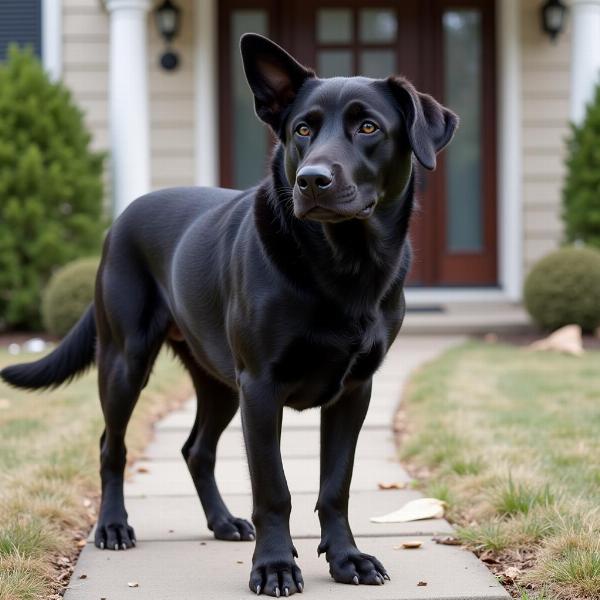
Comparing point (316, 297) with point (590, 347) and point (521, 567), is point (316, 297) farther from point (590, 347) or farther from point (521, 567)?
point (590, 347)

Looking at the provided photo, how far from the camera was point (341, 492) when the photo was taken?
10.6 ft

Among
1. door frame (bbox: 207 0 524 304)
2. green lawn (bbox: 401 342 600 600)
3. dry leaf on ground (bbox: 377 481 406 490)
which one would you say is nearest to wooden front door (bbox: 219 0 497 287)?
door frame (bbox: 207 0 524 304)

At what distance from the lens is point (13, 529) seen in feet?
11.1

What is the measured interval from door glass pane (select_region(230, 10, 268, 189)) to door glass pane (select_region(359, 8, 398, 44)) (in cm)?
100

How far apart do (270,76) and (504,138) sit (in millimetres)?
8347

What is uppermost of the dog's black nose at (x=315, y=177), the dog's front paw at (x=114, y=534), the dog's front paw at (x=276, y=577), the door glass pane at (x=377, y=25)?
the door glass pane at (x=377, y=25)

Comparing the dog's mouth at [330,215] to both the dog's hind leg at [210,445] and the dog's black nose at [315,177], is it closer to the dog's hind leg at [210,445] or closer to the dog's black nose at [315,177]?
the dog's black nose at [315,177]

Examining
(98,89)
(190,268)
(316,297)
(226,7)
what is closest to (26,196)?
(98,89)

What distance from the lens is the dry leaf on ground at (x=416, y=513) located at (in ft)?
12.7

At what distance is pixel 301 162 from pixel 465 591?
49.1 inches

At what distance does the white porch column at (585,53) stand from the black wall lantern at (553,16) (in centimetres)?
59

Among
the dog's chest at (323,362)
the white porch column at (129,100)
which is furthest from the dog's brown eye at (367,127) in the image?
the white porch column at (129,100)

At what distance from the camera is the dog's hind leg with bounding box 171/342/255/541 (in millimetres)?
3717

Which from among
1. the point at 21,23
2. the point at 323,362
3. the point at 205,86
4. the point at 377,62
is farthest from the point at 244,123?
the point at 323,362
